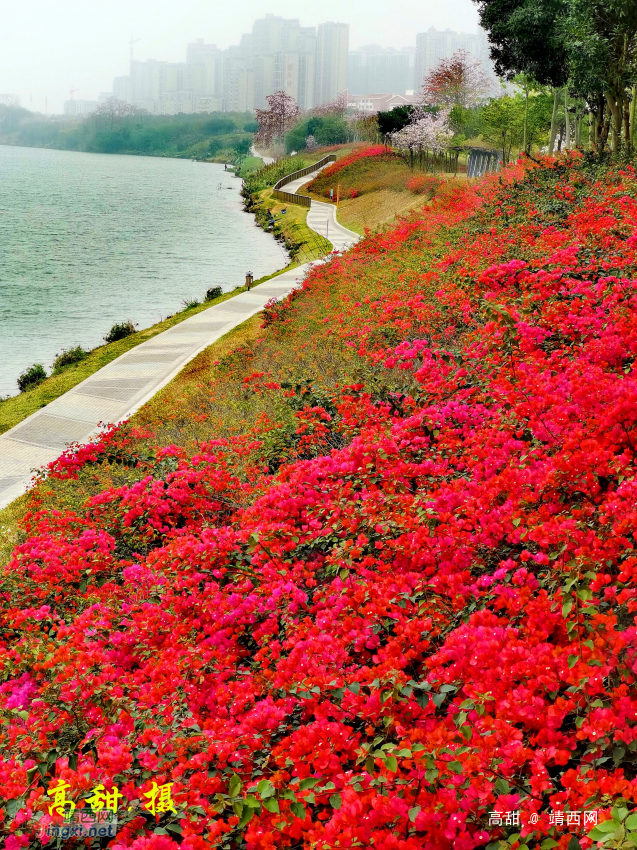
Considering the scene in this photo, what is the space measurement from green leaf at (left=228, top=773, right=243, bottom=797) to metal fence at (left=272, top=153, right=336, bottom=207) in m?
61.1

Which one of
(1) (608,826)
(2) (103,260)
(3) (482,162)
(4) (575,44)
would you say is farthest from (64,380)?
(3) (482,162)

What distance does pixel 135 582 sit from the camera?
21.3 ft

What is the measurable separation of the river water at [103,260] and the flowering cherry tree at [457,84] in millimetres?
22698

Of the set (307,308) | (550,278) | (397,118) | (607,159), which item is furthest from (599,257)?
(397,118)

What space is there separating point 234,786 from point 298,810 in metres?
0.42

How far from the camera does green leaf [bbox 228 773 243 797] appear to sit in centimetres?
354

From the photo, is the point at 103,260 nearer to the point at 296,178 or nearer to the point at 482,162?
the point at 482,162

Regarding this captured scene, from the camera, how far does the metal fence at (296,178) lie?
6200 cm

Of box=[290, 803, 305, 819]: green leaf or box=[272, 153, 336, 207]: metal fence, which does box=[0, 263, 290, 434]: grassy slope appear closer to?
box=[290, 803, 305, 819]: green leaf

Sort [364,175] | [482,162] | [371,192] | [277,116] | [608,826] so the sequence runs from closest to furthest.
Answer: [608,826], [482,162], [371,192], [364,175], [277,116]

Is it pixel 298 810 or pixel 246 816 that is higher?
pixel 298 810

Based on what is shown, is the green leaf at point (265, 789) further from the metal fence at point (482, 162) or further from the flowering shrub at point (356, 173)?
the flowering shrub at point (356, 173)

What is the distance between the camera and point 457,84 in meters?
64.6

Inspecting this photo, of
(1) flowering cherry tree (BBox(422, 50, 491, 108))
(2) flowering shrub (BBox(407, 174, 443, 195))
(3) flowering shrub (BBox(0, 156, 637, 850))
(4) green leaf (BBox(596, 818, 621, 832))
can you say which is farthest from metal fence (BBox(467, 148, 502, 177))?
(4) green leaf (BBox(596, 818, 621, 832))
